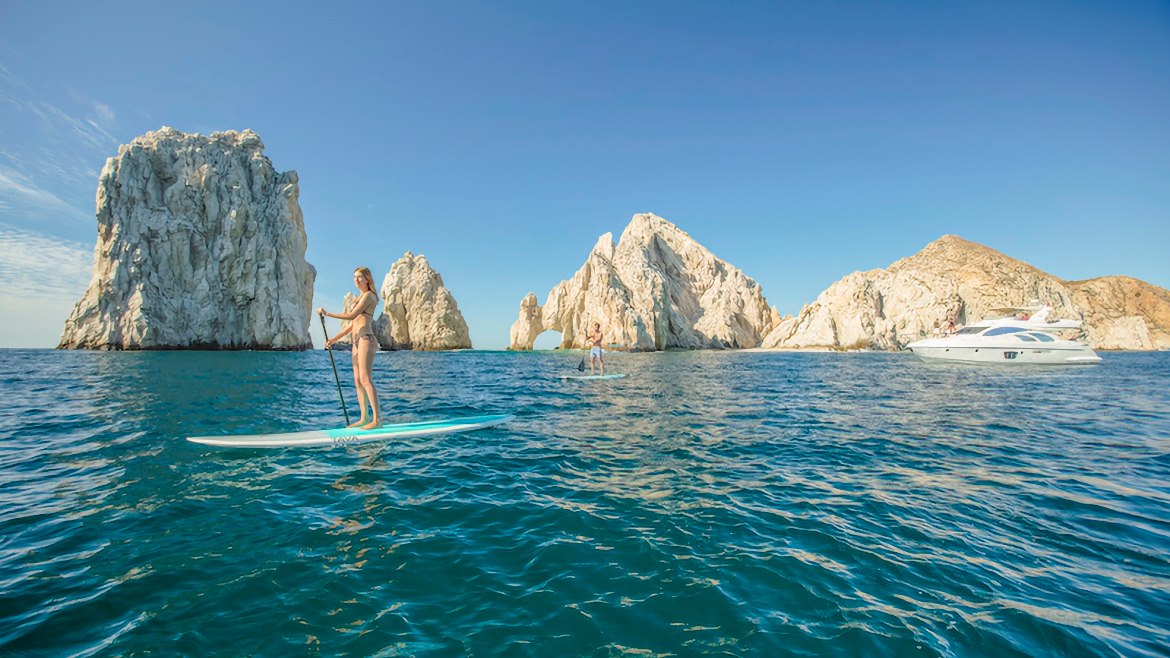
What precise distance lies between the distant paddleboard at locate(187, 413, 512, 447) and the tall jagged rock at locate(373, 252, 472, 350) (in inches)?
4282

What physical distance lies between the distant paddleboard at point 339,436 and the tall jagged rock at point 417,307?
357 ft

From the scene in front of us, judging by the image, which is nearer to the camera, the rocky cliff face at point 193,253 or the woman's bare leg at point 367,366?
the woman's bare leg at point 367,366

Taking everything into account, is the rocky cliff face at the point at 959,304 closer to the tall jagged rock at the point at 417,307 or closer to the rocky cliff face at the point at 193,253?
the tall jagged rock at the point at 417,307

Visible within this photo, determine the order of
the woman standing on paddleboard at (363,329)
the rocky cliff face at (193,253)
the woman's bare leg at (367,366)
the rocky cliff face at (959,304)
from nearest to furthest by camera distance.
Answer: the woman standing on paddleboard at (363,329) < the woman's bare leg at (367,366) < the rocky cliff face at (193,253) < the rocky cliff face at (959,304)

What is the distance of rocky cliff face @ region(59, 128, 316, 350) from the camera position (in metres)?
75.8

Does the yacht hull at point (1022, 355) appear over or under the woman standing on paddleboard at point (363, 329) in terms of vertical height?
under

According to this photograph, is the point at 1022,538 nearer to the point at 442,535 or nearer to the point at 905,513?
the point at 905,513

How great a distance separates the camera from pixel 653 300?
108 m

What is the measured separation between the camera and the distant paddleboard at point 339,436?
9.99 meters

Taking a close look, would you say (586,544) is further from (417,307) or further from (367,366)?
(417,307)

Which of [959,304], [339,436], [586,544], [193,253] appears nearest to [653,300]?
[959,304]

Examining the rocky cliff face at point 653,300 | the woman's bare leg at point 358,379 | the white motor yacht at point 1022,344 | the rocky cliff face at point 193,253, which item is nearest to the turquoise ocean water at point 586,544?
the woman's bare leg at point 358,379

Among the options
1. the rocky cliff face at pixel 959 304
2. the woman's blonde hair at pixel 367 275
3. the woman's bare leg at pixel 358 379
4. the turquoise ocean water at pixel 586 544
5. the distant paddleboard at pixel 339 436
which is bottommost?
the turquoise ocean water at pixel 586 544

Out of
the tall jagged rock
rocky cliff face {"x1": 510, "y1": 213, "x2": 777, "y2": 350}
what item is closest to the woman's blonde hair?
rocky cliff face {"x1": 510, "y1": 213, "x2": 777, "y2": 350}
